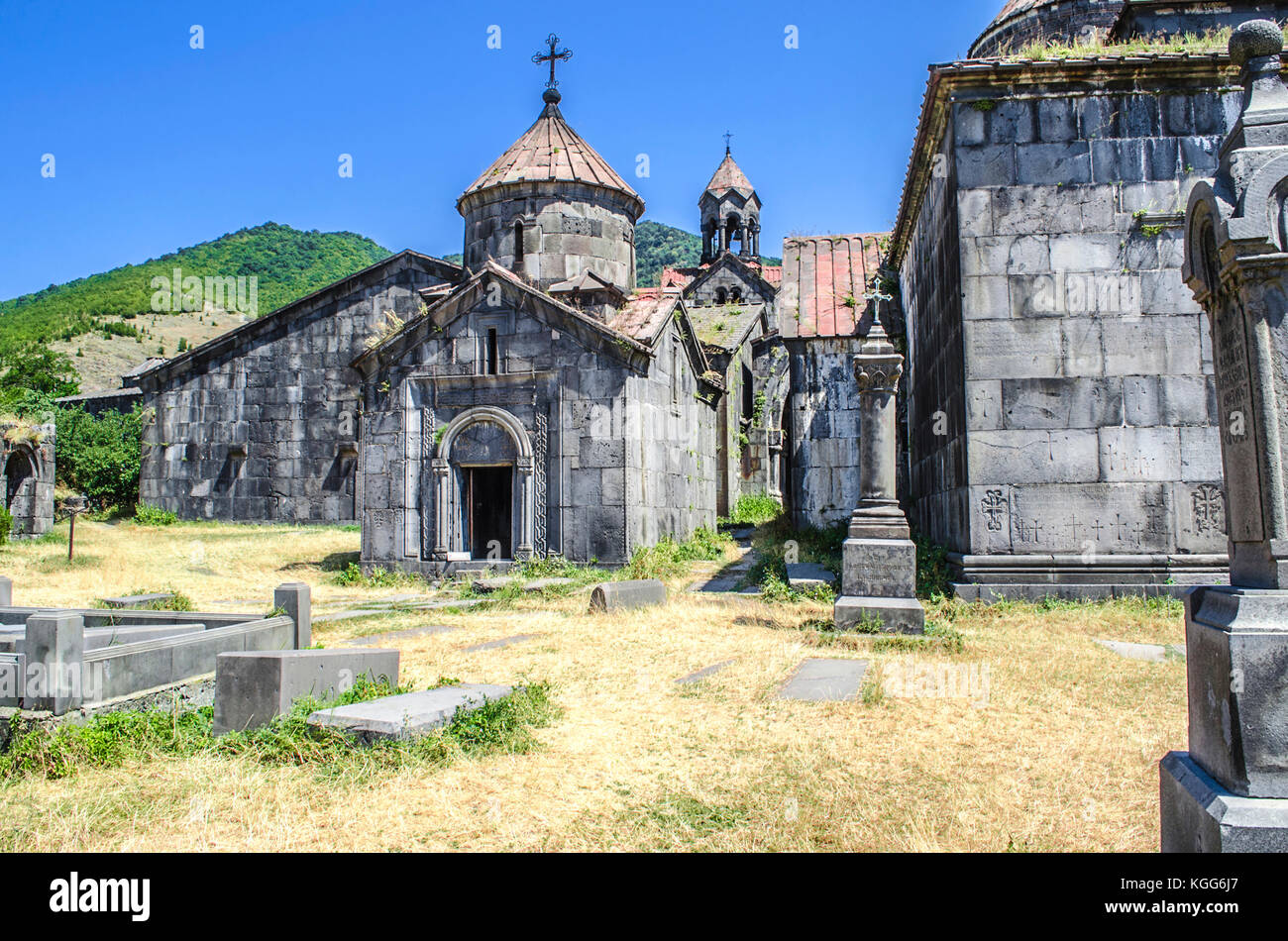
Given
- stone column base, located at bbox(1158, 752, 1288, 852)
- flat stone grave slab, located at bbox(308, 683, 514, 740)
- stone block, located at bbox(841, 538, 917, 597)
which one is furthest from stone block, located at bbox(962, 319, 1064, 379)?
stone column base, located at bbox(1158, 752, 1288, 852)

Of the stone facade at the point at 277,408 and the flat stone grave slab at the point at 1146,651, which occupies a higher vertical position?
the stone facade at the point at 277,408

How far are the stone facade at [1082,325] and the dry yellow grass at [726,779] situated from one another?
1.87 m

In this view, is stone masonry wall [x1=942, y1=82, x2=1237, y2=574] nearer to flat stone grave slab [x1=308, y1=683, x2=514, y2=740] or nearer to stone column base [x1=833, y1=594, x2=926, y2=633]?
stone column base [x1=833, y1=594, x2=926, y2=633]

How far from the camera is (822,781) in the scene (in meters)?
3.85

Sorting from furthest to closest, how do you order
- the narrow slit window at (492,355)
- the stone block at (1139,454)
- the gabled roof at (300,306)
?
1. the gabled roof at (300,306)
2. the narrow slit window at (492,355)
3. the stone block at (1139,454)

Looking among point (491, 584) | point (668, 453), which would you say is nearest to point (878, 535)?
point (491, 584)

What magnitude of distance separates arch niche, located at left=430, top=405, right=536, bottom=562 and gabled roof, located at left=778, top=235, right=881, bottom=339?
16.8ft

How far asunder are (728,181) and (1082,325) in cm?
3195

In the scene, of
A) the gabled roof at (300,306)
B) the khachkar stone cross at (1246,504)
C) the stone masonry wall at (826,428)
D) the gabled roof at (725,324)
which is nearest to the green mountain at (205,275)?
the gabled roof at (300,306)

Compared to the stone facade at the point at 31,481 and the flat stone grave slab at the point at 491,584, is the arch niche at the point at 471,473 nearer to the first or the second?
the flat stone grave slab at the point at 491,584

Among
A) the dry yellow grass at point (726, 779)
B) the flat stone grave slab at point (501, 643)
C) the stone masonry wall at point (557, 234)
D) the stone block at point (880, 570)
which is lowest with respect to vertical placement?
the dry yellow grass at point (726, 779)

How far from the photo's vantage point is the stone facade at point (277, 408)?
65.4 ft

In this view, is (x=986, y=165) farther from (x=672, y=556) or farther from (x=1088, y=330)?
(x=672, y=556)

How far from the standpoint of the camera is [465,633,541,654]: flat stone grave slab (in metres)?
A: 7.51
